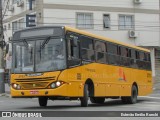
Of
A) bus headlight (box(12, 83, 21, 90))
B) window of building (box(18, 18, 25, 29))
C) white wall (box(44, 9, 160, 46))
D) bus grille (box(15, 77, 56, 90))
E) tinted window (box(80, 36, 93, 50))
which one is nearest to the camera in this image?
bus grille (box(15, 77, 56, 90))

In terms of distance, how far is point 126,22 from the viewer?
51875 mm

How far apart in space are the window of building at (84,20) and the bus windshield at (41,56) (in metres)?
29.9

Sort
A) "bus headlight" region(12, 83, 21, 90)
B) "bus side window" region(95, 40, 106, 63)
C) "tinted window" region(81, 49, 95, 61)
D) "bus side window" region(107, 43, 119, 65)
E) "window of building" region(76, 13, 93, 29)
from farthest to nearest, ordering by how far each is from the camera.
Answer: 1. "window of building" region(76, 13, 93, 29)
2. "bus side window" region(107, 43, 119, 65)
3. "bus side window" region(95, 40, 106, 63)
4. "tinted window" region(81, 49, 95, 61)
5. "bus headlight" region(12, 83, 21, 90)

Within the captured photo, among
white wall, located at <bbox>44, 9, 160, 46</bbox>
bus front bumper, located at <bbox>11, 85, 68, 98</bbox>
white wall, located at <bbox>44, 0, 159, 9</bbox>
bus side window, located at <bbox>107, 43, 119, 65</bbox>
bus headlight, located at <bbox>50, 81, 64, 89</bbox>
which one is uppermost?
white wall, located at <bbox>44, 0, 159, 9</bbox>

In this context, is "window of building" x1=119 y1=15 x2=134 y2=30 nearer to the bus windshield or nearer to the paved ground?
the paved ground

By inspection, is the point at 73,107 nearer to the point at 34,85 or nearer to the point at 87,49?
the point at 34,85

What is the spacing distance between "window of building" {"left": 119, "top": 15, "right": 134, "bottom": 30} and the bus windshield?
32.5m

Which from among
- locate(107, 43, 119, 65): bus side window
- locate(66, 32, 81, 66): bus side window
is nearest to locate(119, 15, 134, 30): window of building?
locate(107, 43, 119, 65): bus side window

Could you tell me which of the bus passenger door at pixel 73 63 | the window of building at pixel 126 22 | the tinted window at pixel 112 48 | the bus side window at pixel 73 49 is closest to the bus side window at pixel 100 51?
the tinted window at pixel 112 48

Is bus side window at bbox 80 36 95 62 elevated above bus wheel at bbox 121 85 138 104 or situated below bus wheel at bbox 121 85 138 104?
above

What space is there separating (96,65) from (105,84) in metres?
1.40

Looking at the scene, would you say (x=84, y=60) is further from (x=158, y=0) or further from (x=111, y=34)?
(x=158, y=0)

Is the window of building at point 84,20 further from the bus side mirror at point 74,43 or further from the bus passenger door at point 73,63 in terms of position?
the bus side mirror at point 74,43

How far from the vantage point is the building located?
47625mm
